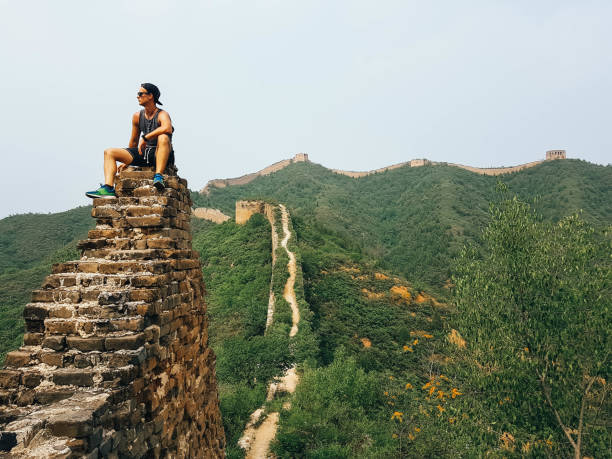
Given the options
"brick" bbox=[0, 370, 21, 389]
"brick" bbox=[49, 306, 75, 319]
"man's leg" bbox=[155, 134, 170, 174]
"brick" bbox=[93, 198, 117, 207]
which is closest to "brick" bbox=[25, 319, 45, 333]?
"brick" bbox=[49, 306, 75, 319]

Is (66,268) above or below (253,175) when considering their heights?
below

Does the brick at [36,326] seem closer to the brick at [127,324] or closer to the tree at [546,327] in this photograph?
the brick at [127,324]

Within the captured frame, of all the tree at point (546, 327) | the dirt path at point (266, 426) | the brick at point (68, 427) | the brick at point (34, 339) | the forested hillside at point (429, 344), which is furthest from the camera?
the dirt path at point (266, 426)

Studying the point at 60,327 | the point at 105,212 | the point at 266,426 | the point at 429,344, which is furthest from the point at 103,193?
the point at 429,344

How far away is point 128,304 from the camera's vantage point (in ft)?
10.0

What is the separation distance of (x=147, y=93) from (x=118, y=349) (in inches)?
122

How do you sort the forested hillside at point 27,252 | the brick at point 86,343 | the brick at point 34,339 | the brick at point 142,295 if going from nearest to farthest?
the brick at point 86,343 → the brick at point 34,339 → the brick at point 142,295 → the forested hillside at point 27,252

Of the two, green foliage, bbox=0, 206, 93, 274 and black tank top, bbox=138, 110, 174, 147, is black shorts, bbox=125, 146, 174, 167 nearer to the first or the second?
black tank top, bbox=138, 110, 174, 147

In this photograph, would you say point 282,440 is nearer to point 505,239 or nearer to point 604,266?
point 505,239

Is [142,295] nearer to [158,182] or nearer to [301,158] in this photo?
[158,182]

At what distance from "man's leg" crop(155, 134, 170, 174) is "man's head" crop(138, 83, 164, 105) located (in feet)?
1.90

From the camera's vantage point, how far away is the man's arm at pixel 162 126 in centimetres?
427

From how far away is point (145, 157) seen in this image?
437 cm

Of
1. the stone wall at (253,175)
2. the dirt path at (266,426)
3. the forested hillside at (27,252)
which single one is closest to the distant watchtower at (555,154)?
the stone wall at (253,175)
